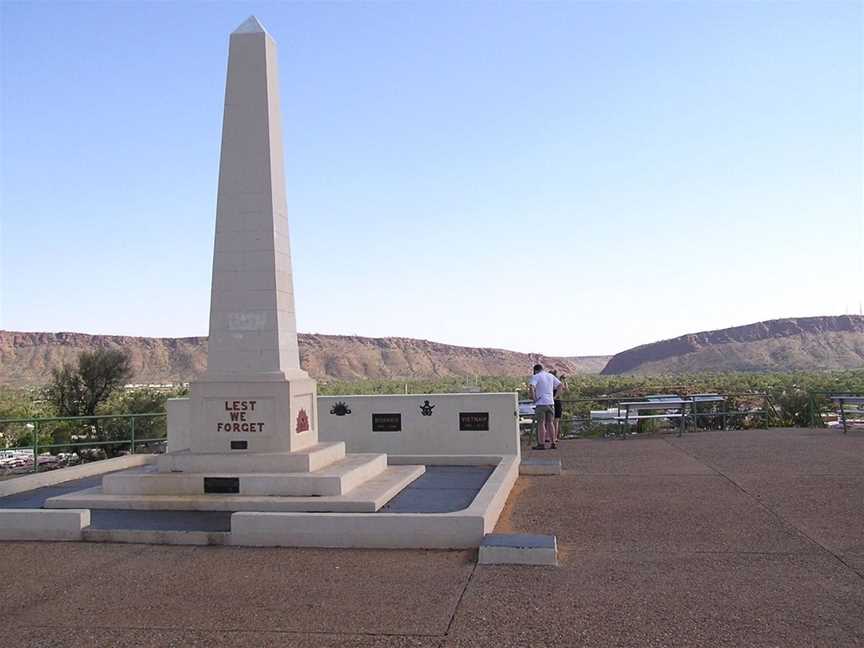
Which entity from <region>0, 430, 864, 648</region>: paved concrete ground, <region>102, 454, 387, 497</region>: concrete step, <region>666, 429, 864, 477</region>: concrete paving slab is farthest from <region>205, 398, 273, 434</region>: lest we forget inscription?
<region>666, 429, 864, 477</region>: concrete paving slab

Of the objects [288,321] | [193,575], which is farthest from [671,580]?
[288,321]

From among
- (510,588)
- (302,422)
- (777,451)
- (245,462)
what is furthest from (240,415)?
(777,451)

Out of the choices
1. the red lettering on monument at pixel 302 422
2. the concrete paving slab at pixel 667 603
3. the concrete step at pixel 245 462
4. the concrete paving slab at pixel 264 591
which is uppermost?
the red lettering on monument at pixel 302 422

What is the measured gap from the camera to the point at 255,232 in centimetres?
1035

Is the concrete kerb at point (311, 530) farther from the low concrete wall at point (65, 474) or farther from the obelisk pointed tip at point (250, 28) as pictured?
the obelisk pointed tip at point (250, 28)

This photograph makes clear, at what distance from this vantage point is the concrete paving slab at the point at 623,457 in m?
12.5

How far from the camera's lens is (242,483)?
951 centimetres

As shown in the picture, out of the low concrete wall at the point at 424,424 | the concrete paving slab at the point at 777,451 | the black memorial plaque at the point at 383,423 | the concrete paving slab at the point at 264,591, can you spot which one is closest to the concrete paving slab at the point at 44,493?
the concrete paving slab at the point at 264,591

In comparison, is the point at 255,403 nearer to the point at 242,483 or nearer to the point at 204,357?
the point at 242,483

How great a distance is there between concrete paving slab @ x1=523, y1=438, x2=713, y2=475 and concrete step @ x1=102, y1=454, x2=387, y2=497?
455 cm

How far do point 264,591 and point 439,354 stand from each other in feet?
379

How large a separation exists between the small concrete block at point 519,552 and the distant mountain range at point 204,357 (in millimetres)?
77905

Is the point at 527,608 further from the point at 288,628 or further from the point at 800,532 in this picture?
the point at 800,532

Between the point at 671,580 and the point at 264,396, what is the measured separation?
18.6 feet
